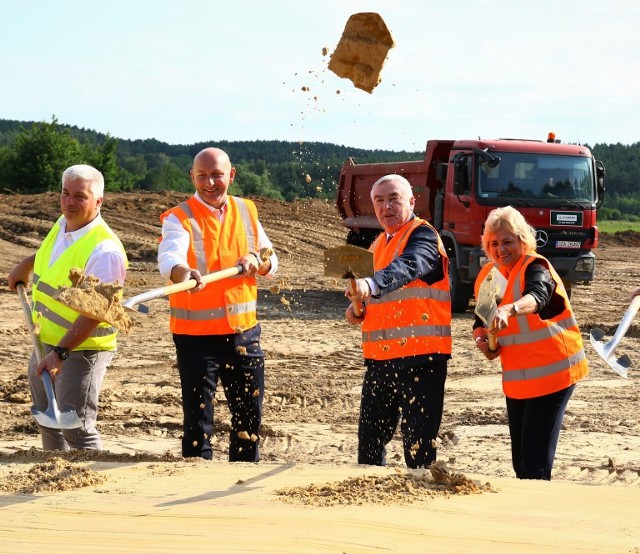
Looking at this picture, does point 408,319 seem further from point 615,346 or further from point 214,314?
point 615,346

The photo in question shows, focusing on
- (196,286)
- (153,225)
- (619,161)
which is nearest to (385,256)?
(196,286)

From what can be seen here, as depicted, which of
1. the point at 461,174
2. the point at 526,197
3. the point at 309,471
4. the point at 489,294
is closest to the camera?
the point at 309,471

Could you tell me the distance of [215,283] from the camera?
570cm

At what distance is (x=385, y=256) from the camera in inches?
218

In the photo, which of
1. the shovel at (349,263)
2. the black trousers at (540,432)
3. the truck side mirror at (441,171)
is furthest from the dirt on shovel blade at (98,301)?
the truck side mirror at (441,171)

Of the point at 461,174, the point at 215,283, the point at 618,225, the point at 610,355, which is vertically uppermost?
the point at 618,225

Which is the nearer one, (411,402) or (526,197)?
(411,402)

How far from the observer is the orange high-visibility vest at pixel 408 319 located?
17.6 ft

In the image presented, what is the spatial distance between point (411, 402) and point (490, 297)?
69 cm

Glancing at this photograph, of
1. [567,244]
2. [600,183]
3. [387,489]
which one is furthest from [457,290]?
[387,489]

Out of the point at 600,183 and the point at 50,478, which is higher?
the point at 600,183

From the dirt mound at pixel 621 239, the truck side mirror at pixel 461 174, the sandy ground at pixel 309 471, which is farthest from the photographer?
the dirt mound at pixel 621 239

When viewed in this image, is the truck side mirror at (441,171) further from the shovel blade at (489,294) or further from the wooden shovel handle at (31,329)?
the wooden shovel handle at (31,329)

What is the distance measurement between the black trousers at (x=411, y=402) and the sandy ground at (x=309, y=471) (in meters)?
0.38
